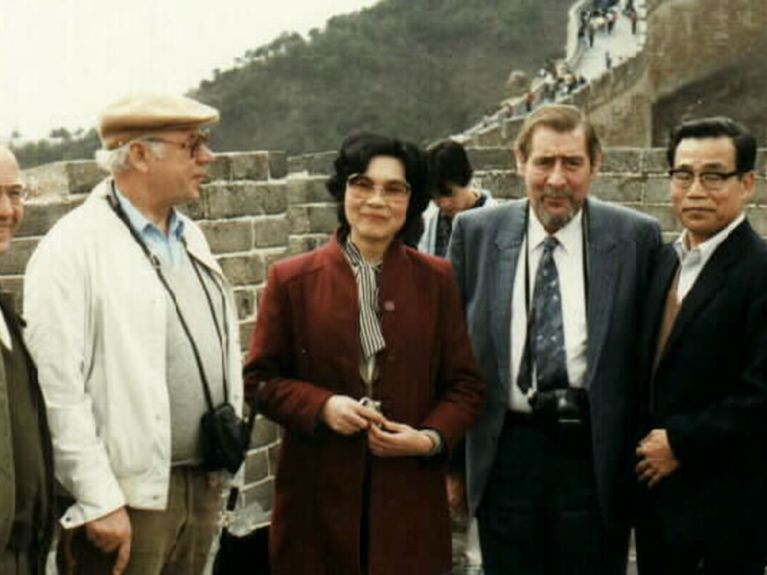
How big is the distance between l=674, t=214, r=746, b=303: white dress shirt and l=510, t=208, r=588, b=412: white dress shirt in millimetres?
274

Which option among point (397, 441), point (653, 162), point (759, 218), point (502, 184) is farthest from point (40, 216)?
point (759, 218)

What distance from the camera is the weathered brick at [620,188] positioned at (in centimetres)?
1034

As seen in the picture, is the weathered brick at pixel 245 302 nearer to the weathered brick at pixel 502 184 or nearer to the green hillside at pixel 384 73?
the weathered brick at pixel 502 184

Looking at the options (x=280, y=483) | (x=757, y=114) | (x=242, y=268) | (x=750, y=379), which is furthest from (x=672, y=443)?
(x=757, y=114)

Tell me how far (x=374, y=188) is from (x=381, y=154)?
0.10 m

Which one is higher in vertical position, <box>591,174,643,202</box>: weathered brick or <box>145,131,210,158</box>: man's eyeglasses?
<box>145,131,210,158</box>: man's eyeglasses

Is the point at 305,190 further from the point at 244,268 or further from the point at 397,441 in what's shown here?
the point at 397,441

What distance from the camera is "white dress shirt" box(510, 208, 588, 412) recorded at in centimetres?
377

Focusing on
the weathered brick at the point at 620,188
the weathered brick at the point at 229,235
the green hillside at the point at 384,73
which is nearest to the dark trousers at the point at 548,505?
the weathered brick at the point at 229,235

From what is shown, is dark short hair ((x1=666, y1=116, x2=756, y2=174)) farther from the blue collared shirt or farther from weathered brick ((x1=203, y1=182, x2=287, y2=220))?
weathered brick ((x1=203, y1=182, x2=287, y2=220))

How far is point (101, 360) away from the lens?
3240 mm

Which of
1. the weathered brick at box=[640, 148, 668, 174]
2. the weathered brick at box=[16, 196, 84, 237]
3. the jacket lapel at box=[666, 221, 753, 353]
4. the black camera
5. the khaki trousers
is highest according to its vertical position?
the weathered brick at box=[640, 148, 668, 174]

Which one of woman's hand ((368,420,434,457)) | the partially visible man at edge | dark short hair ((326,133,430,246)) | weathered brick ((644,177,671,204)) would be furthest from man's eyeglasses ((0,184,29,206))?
weathered brick ((644,177,671,204))

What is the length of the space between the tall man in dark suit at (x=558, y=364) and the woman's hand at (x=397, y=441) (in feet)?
0.95
